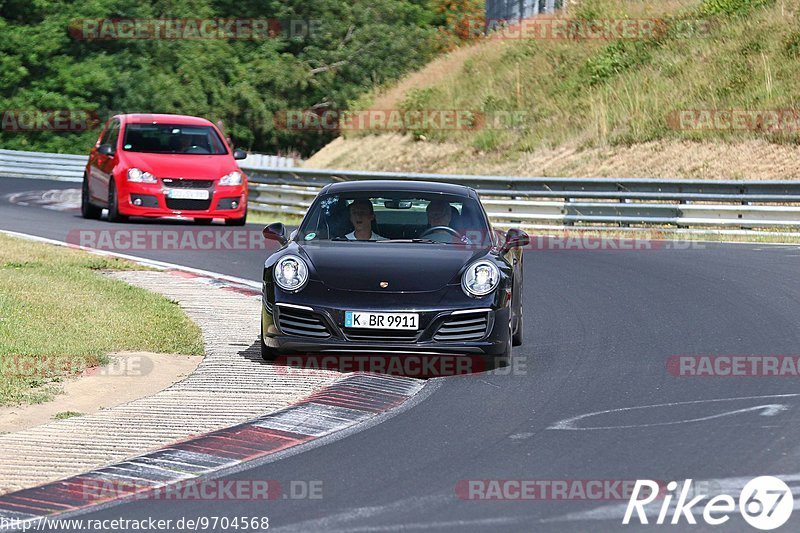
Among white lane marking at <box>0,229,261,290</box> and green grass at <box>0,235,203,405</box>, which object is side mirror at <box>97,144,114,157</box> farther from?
green grass at <box>0,235,203,405</box>

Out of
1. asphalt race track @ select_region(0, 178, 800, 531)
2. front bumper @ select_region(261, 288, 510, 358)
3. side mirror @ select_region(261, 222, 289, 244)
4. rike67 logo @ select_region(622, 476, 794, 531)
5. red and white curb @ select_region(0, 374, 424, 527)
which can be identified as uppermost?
side mirror @ select_region(261, 222, 289, 244)

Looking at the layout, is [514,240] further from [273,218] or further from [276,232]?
[273,218]

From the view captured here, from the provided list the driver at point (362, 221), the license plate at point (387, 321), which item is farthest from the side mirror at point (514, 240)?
the license plate at point (387, 321)

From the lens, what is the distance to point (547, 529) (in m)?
6.07

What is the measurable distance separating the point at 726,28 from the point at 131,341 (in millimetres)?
29179

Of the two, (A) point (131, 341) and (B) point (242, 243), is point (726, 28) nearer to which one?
(B) point (242, 243)

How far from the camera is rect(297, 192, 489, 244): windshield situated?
11.4 metres

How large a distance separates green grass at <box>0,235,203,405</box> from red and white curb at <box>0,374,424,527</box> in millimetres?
1726

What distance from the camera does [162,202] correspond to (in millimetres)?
22812

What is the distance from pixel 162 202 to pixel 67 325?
1082cm

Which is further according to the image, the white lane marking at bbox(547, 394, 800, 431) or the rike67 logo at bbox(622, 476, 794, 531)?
the white lane marking at bbox(547, 394, 800, 431)

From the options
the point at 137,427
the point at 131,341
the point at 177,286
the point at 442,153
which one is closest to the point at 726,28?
the point at 442,153

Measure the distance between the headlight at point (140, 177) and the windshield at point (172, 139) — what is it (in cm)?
86

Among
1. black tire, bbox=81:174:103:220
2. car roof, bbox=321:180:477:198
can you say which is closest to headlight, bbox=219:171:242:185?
black tire, bbox=81:174:103:220
